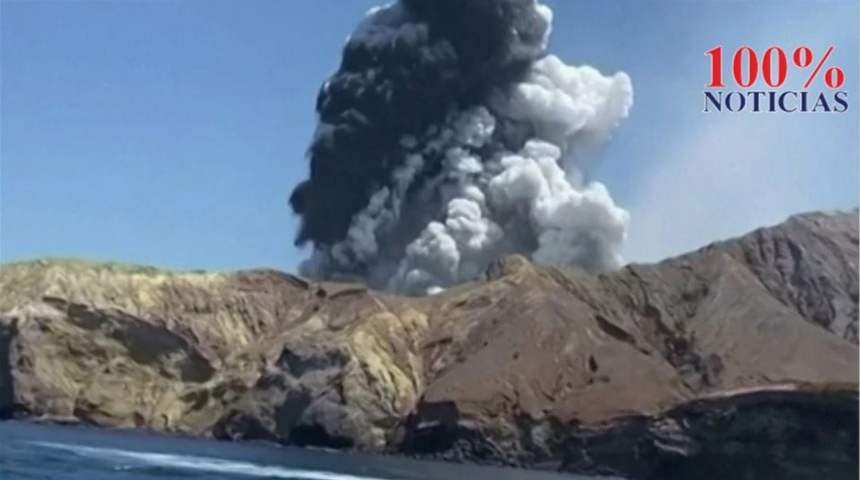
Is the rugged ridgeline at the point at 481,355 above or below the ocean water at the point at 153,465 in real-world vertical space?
above

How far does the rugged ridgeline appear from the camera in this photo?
232ft

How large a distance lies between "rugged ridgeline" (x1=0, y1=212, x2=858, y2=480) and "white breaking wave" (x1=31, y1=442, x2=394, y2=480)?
27.1 metres

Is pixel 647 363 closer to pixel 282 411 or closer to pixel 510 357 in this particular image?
pixel 510 357

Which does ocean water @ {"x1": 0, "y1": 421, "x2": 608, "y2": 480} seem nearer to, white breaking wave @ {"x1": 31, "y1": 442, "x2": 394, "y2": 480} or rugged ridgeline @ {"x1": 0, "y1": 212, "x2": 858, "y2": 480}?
white breaking wave @ {"x1": 31, "y1": 442, "x2": 394, "y2": 480}

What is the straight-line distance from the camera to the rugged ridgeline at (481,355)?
70.6 metres

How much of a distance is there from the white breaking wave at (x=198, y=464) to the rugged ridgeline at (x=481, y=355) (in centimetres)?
2706

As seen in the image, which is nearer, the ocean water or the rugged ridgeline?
the ocean water

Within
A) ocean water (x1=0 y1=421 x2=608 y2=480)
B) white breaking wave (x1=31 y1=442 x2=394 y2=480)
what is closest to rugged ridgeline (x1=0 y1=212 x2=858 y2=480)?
ocean water (x1=0 y1=421 x2=608 y2=480)

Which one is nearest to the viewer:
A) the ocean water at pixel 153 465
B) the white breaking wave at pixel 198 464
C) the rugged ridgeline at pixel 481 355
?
the ocean water at pixel 153 465

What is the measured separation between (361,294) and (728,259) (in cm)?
2069

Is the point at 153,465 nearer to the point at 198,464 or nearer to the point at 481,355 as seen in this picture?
the point at 198,464

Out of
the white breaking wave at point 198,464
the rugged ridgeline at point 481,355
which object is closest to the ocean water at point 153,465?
the white breaking wave at point 198,464

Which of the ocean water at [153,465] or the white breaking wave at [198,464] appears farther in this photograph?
the white breaking wave at [198,464]

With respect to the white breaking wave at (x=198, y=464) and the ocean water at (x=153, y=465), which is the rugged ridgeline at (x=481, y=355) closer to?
the ocean water at (x=153, y=465)
